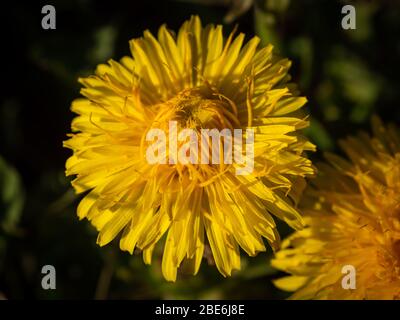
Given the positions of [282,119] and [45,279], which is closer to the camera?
[282,119]

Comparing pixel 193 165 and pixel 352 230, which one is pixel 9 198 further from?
pixel 352 230

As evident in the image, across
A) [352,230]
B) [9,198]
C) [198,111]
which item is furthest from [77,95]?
[352,230]

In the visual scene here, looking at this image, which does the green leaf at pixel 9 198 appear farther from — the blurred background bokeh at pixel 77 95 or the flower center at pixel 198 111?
the flower center at pixel 198 111

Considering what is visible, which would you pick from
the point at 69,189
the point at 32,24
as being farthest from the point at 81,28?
the point at 69,189
